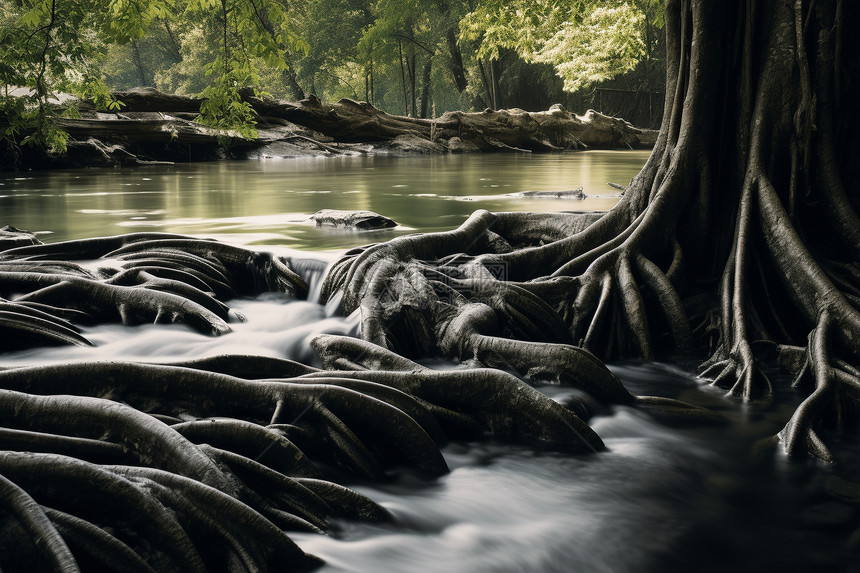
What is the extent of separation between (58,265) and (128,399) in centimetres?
367

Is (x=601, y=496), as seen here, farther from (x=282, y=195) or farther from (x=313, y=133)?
(x=313, y=133)

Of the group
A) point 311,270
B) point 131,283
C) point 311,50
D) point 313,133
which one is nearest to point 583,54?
point 313,133

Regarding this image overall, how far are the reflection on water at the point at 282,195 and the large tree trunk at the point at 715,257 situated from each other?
148 inches

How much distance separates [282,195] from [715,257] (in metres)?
10.7

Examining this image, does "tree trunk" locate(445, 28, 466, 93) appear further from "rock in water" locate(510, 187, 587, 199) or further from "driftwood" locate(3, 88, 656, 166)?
"rock in water" locate(510, 187, 587, 199)

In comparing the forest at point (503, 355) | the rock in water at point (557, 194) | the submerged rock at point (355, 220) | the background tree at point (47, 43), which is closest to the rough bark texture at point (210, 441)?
the forest at point (503, 355)

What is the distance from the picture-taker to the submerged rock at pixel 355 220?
11.1 m

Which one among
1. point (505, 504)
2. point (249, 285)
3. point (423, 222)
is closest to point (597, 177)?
point (423, 222)

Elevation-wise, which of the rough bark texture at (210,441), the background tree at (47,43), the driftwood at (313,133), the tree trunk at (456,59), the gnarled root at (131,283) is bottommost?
the rough bark texture at (210,441)

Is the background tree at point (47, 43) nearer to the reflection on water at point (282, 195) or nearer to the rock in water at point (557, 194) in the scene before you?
the reflection on water at point (282, 195)

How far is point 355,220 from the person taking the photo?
11.1m

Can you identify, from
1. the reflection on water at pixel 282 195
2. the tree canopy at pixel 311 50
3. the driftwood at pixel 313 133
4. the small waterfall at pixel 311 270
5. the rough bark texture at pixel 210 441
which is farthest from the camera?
the driftwood at pixel 313 133

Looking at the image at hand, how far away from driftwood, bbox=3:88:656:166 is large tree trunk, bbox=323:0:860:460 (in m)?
16.3

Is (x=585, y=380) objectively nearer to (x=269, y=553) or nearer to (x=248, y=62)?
(x=269, y=553)
